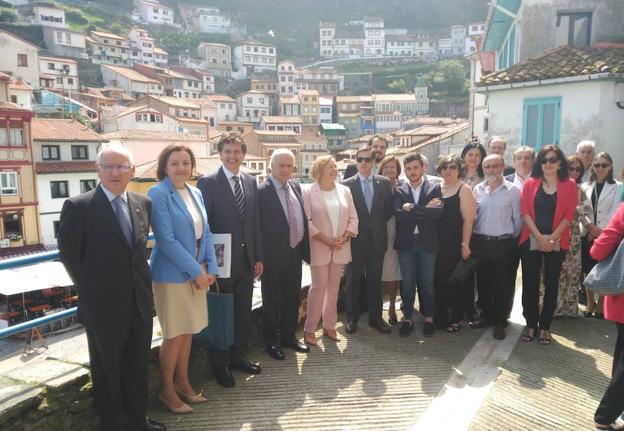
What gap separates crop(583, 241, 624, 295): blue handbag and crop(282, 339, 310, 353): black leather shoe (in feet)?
7.67

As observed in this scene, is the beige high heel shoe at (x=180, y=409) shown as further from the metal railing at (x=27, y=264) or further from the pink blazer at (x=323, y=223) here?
the pink blazer at (x=323, y=223)

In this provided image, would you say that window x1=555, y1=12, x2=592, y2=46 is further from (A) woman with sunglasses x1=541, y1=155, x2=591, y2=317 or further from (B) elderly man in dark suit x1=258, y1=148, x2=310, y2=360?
(B) elderly man in dark suit x1=258, y1=148, x2=310, y2=360

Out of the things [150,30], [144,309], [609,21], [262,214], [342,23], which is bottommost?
[144,309]

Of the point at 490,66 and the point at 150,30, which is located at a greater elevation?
the point at 150,30

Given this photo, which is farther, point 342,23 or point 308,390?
point 342,23

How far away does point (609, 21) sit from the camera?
32.3 ft

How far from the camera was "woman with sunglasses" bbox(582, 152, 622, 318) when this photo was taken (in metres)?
5.24

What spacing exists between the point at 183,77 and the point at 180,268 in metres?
80.6

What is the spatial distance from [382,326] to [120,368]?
272 centimetres

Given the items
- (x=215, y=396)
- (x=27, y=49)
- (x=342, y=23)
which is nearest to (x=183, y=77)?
(x=27, y=49)

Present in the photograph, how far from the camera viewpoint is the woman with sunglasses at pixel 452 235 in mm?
4762

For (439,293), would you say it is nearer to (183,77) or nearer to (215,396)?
(215,396)

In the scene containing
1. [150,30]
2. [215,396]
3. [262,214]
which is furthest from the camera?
[150,30]

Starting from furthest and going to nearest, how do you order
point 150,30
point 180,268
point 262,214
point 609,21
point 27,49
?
1. point 150,30
2. point 27,49
3. point 609,21
4. point 262,214
5. point 180,268
